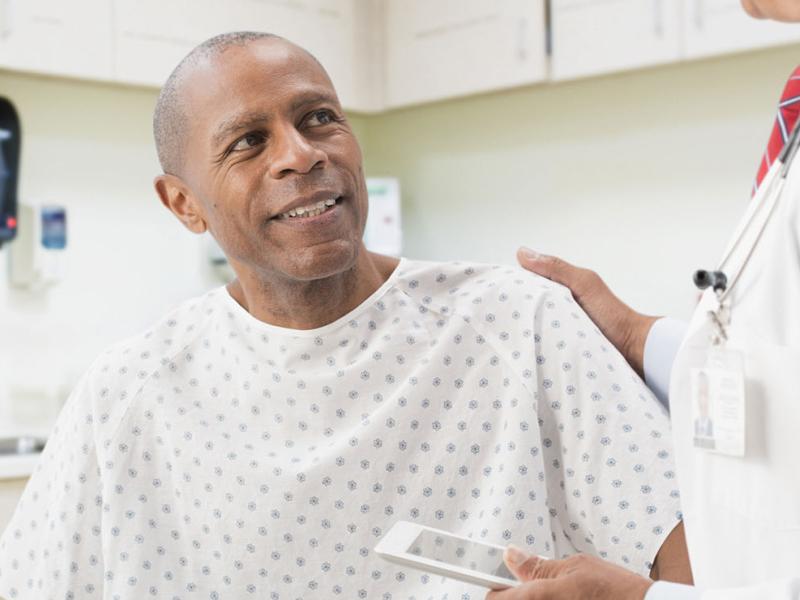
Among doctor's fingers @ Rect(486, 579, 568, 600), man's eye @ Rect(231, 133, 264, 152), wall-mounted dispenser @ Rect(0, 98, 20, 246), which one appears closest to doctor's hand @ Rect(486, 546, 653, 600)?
doctor's fingers @ Rect(486, 579, 568, 600)

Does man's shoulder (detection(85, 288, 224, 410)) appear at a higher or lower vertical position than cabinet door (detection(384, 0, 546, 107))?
lower

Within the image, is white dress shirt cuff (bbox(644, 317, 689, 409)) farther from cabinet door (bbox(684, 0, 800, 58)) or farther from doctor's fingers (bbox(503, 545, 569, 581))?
cabinet door (bbox(684, 0, 800, 58))

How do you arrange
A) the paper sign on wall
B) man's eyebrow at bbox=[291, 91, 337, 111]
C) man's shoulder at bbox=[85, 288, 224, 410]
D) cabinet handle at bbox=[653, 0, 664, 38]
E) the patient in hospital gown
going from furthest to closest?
the paper sign on wall < cabinet handle at bbox=[653, 0, 664, 38] < man's shoulder at bbox=[85, 288, 224, 410] < man's eyebrow at bbox=[291, 91, 337, 111] < the patient in hospital gown

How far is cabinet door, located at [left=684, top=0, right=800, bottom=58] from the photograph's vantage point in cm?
247

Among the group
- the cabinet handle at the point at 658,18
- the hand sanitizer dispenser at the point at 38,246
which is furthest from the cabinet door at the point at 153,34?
the cabinet handle at the point at 658,18

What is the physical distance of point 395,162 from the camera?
3711 millimetres

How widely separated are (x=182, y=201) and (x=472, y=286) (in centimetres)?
44

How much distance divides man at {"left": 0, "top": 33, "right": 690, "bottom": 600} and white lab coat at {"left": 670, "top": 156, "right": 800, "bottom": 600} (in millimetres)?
354

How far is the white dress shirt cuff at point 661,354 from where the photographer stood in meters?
1.27

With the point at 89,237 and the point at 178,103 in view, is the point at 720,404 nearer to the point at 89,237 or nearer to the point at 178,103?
the point at 178,103

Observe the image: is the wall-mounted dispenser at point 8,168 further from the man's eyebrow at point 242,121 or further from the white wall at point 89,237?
the man's eyebrow at point 242,121

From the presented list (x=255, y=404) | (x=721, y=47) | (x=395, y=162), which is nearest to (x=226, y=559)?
(x=255, y=404)

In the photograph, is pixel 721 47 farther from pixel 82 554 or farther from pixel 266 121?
pixel 82 554

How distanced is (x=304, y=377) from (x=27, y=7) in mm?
1655
